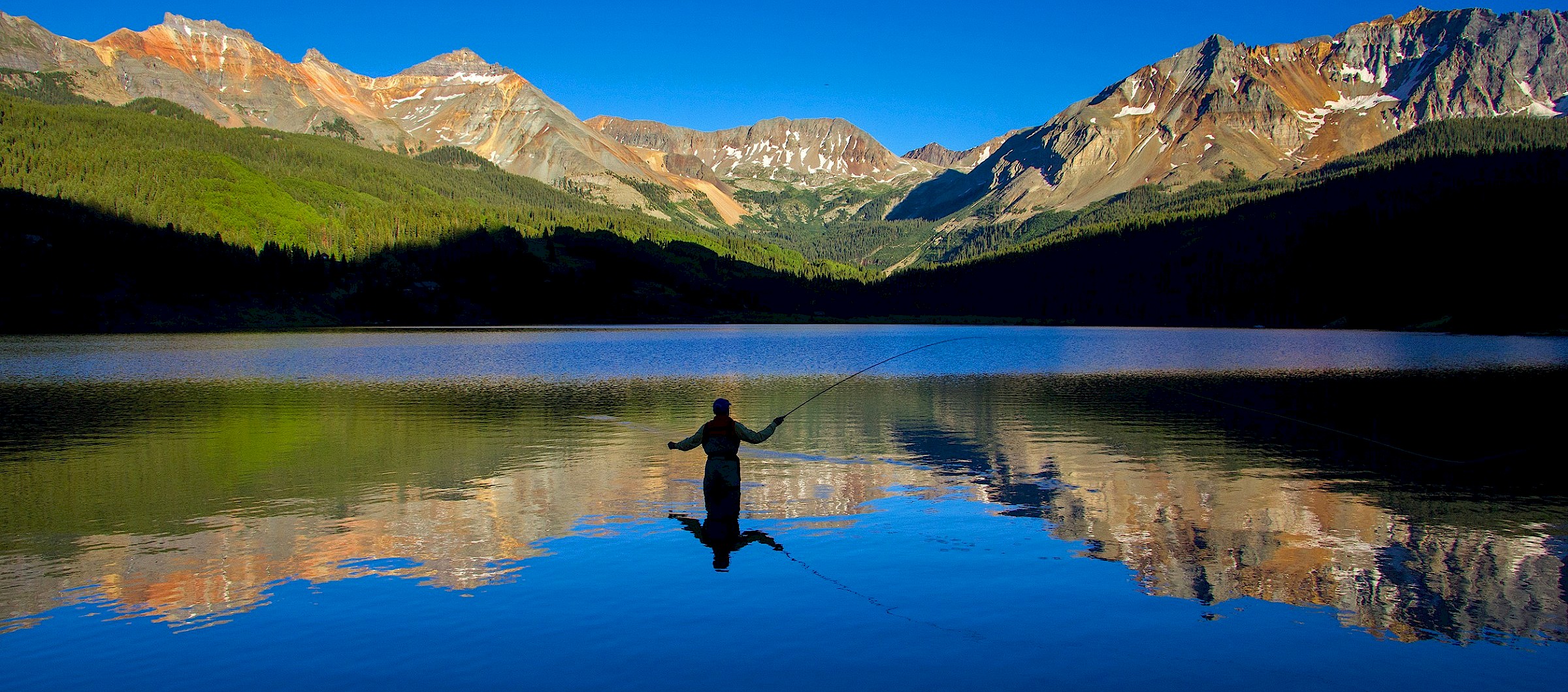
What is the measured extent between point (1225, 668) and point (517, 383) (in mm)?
54697

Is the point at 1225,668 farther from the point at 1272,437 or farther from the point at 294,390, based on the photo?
the point at 294,390

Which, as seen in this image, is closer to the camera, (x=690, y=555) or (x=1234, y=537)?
(x=690, y=555)

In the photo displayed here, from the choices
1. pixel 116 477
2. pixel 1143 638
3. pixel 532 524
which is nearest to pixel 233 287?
pixel 116 477

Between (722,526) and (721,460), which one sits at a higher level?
(721,460)

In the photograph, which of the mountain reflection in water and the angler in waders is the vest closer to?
the angler in waders

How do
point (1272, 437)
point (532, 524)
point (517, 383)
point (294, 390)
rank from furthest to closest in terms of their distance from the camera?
point (517, 383) < point (294, 390) < point (1272, 437) < point (532, 524)

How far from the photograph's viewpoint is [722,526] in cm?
2217

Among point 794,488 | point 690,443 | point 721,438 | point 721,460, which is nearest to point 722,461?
point 721,460

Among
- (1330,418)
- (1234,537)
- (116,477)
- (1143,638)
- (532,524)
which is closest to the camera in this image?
Answer: (1143,638)

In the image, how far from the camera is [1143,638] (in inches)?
558

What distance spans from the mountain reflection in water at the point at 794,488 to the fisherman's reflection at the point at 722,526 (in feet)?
1.03

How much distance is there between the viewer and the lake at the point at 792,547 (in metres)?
13.3

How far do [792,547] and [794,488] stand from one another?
22.8 ft

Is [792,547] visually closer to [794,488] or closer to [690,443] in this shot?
[690,443]
